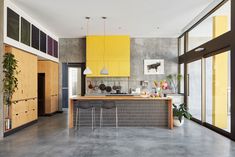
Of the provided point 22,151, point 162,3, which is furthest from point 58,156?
point 162,3

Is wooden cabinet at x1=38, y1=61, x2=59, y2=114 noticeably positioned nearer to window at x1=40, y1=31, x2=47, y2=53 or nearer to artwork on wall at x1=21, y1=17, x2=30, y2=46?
window at x1=40, y1=31, x2=47, y2=53

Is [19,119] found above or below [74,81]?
below

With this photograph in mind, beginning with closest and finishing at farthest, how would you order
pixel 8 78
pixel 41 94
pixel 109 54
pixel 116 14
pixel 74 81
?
pixel 8 78
pixel 116 14
pixel 41 94
pixel 109 54
pixel 74 81

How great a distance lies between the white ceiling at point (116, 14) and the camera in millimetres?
5276

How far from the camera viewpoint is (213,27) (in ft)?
19.2

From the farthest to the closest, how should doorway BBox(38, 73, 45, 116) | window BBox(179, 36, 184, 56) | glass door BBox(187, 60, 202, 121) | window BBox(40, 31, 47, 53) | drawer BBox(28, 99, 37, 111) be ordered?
window BBox(179, 36, 184, 56), doorway BBox(38, 73, 45, 116), window BBox(40, 31, 47, 53), glass door BBox(187, 60, 202, 121), drawer BBox(28, 99, 37, 111)

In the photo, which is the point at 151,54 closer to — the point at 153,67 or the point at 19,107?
the point at 153,67

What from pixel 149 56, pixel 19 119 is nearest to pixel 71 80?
pixel 149 56

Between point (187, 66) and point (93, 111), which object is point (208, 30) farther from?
point (93, 111)

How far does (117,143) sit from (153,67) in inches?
207

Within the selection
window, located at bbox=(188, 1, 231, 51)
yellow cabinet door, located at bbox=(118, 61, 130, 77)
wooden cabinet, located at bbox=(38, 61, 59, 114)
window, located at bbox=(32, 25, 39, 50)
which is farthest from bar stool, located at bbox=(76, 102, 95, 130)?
window, located at bbox=(188, 1, 231, 51)

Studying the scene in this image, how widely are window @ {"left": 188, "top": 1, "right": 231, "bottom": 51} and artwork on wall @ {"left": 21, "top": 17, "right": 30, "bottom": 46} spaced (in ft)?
17.9

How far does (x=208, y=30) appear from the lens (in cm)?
617

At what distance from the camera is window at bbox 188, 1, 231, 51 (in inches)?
201
